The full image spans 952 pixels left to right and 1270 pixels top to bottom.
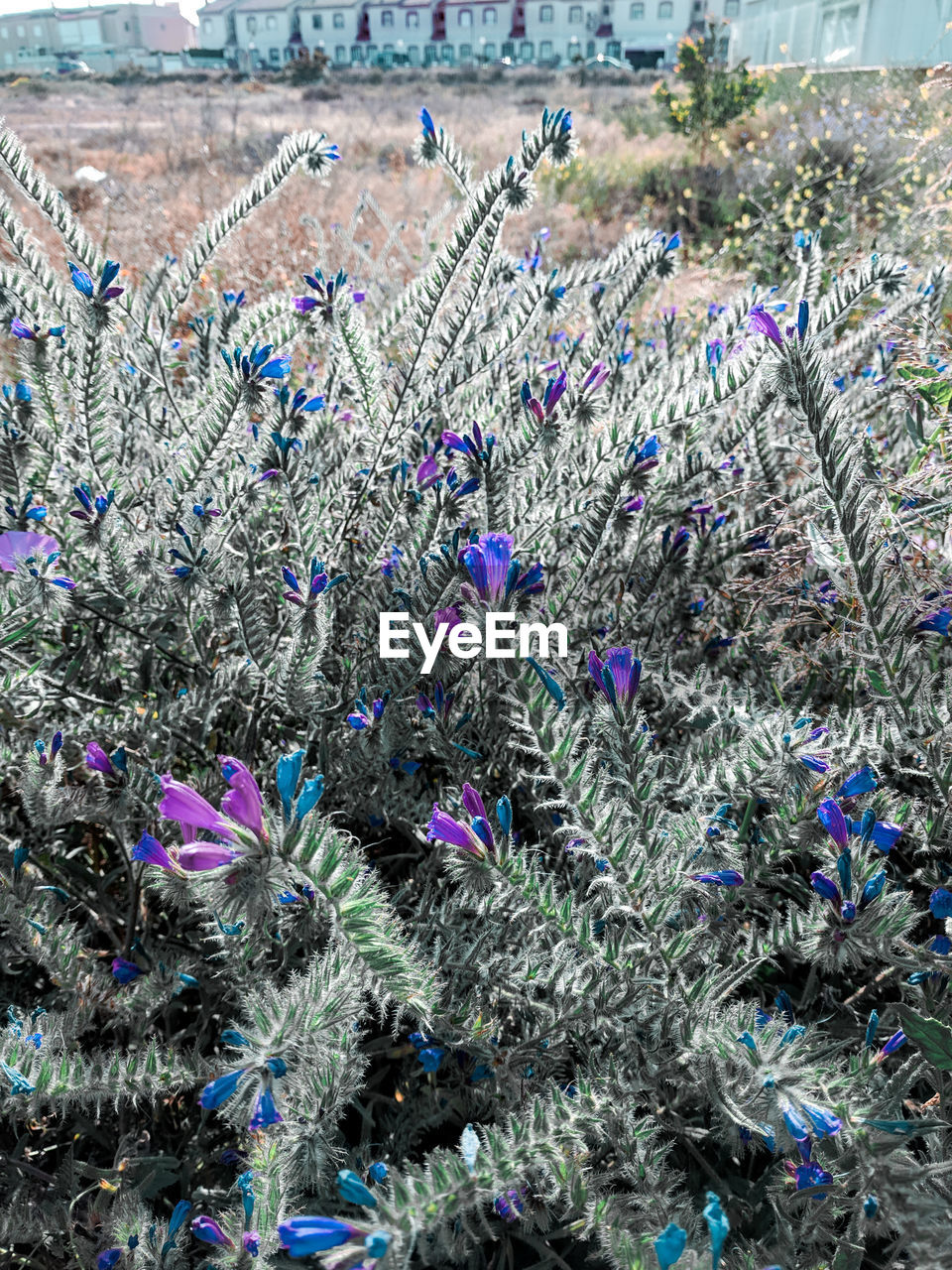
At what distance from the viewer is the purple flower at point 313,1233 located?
70 centimetres

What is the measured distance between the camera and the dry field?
5.89 meters

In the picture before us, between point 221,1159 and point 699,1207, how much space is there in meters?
0.70

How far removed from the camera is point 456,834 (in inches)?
38.3

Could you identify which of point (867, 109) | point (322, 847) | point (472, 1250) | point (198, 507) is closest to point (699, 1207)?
point (472, 1250)

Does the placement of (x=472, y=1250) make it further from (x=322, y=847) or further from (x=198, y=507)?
(x=198, y=507)

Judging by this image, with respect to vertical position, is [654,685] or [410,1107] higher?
[654,685]

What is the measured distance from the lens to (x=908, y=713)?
47.6 inches

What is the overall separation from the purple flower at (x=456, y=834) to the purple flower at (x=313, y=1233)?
1.23 feet

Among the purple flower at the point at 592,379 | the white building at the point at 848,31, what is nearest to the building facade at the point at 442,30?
the white building at the point at 848,31

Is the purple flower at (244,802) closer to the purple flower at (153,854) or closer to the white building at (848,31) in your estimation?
the purple flower at (153,854)

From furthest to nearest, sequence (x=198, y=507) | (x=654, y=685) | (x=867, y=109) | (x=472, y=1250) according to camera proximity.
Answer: (x=867, y=109), (x=654, y=685), (x=198, y=507), (x=472, y=1250)

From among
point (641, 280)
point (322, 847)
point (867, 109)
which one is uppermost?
point (867, 109)

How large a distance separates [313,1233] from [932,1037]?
2.21 feet

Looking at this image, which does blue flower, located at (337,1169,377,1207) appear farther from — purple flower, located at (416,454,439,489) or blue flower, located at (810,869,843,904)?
purple flower, located at (416,454,439,489)
